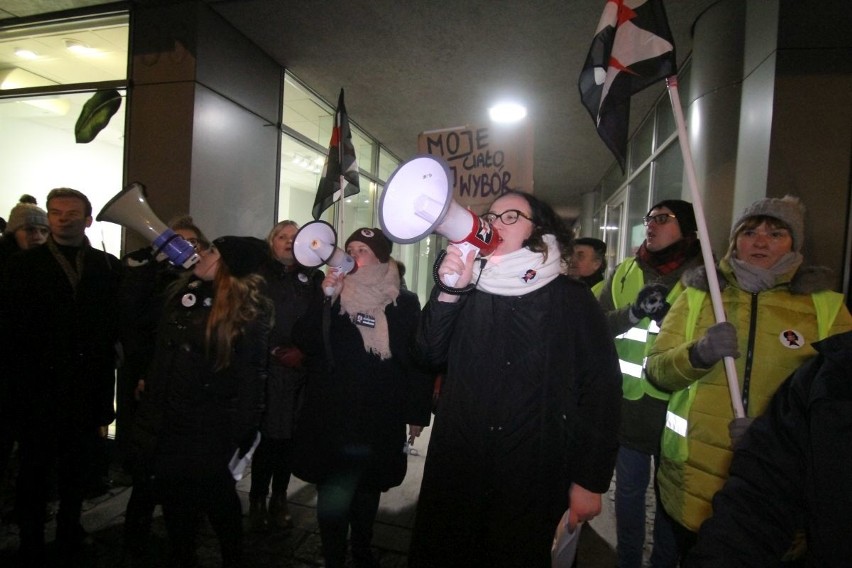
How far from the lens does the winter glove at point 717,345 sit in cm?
158

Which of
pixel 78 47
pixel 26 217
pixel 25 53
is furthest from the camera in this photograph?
pixel 25 53

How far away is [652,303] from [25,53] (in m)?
6.35

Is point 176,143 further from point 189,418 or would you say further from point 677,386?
point 677,386

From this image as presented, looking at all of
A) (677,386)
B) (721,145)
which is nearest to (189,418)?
(677,386)

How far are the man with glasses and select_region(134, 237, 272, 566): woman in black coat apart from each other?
1.86 m

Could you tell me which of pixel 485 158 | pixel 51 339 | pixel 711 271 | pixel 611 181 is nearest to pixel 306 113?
pixel 485 158

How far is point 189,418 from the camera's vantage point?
6.58 feet

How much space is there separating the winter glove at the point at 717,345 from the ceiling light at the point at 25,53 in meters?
6.44

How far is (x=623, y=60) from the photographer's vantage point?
1977 millimetres

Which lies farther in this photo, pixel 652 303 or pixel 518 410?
pixel 652 303

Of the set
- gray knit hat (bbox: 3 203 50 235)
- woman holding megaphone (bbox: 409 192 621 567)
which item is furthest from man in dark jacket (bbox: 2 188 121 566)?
woman holding megaphone (bbox: 409 192 621 567)

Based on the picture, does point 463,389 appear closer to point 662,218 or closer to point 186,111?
point 662,218

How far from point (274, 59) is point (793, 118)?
4.89m

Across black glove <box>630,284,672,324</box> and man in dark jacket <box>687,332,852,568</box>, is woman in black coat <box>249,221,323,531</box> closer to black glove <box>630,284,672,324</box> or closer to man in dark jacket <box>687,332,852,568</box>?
black glove <box>630,284,672,324</box>
